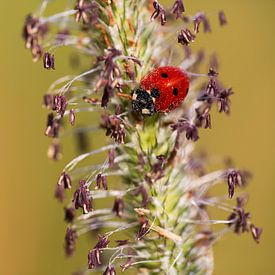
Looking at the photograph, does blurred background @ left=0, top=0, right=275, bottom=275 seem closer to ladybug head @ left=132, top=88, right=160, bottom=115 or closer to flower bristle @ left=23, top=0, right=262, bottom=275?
flower bristle @ left=23, top=0, right=262, bottom=275

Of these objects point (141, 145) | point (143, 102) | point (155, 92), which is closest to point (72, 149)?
point (141, 145)

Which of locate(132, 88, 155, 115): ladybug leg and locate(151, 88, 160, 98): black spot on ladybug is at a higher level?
locate(151, 88, 160, 98): black spot on ladybug

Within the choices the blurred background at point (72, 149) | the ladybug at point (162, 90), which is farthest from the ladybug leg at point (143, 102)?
the blurred background at point (72, 149)

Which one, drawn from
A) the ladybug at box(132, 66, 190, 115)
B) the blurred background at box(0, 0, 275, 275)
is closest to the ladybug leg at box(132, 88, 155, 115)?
the ladybug at box(132, 66, 190, 115)

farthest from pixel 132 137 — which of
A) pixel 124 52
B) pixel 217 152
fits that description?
pixel 217 152

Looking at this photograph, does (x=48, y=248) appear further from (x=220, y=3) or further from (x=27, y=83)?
(x=220, y=3)

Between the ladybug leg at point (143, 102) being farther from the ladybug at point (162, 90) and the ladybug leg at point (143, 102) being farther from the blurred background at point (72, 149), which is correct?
the blurred background at point (72, 149)

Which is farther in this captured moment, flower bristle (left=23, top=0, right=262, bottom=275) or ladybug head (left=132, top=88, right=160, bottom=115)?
flower bristle (left=23, top=0, right=262, bottom=275)

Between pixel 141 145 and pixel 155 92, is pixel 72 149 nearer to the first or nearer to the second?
pixel 141 145
